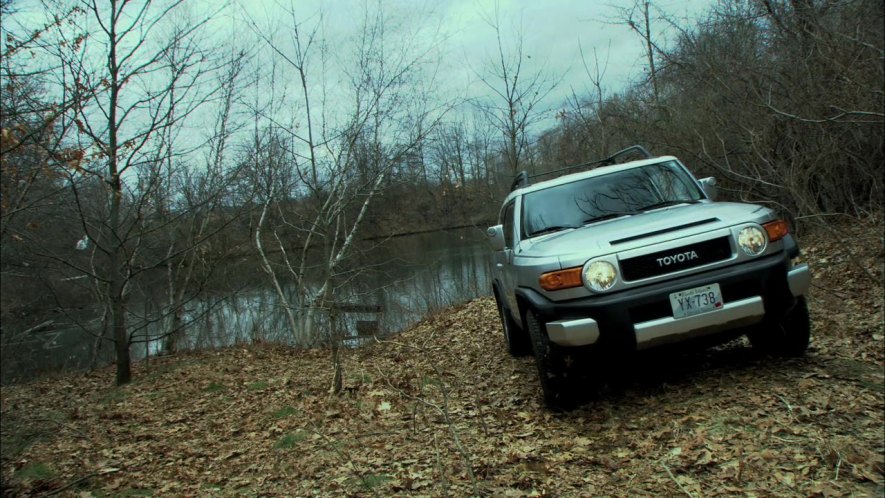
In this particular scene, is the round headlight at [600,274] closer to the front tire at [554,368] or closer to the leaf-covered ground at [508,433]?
the front tire at [554,368]

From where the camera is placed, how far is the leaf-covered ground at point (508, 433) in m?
3.17

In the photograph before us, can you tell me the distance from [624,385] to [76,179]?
717 cm

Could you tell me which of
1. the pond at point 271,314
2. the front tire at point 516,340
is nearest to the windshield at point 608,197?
the front tire at point 516,340

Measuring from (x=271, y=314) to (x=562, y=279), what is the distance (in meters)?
13.2

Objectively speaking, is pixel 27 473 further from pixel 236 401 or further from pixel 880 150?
pixel 880 150

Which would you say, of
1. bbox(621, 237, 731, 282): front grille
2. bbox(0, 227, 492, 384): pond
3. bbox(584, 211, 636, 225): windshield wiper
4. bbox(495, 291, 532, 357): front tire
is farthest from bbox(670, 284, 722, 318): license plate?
bbox(0, 227, 492, 384): pond

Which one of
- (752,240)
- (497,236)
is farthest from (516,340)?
(752,240)

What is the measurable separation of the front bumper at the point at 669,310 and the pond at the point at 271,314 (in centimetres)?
809

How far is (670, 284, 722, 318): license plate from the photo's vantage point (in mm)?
3646

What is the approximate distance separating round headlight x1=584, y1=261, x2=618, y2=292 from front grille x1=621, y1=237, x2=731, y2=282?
87 millimetres

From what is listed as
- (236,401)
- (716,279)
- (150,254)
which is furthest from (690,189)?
(150,254)

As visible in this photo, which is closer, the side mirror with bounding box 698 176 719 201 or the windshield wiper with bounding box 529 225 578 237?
the windshield wiper with bounding box 529 225 578 237

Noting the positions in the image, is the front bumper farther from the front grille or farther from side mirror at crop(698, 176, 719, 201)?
side mirror at crop(698, 176, 719, 201)

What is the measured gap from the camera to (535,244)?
176 inches
